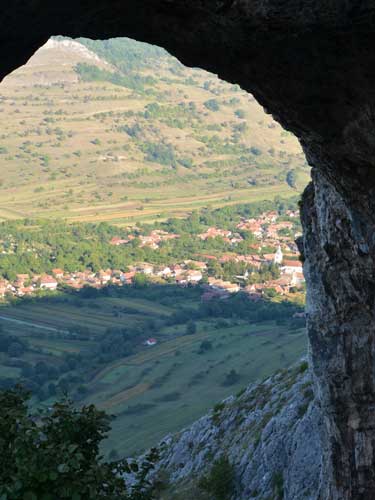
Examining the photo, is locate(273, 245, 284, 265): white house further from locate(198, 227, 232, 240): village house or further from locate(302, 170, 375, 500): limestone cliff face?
locate(302, 170, 375, 500): limestone cliff face

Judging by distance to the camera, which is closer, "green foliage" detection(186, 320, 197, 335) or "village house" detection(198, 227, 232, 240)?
"green foliage" detection(186, 320, 197, 335)

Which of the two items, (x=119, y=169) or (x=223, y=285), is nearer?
(x=223, y=285)

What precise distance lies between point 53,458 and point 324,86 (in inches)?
166

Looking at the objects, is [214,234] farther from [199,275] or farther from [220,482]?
[220,482]

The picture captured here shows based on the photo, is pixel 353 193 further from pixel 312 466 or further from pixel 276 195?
pixel 276 195

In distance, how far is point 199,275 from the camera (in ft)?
344

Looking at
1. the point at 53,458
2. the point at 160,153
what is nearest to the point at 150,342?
the point at 53,458

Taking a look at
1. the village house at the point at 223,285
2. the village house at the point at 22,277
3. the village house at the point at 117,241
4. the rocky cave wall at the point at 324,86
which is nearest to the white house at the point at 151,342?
the village house at the point at 223,285

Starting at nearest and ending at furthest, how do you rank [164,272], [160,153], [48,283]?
[48,283]
[164,272]
[160,153]

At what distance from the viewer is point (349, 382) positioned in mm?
9023

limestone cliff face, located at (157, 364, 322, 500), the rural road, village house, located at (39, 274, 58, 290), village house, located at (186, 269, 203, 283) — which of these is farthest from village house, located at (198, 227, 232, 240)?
limestone cliff face, located at (157, 364, 322, 500)

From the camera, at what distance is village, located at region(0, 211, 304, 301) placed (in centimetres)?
9550

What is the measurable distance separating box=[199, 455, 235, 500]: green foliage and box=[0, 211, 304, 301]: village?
73081 millimetres

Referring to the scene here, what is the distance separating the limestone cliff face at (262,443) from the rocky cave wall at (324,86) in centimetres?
175
